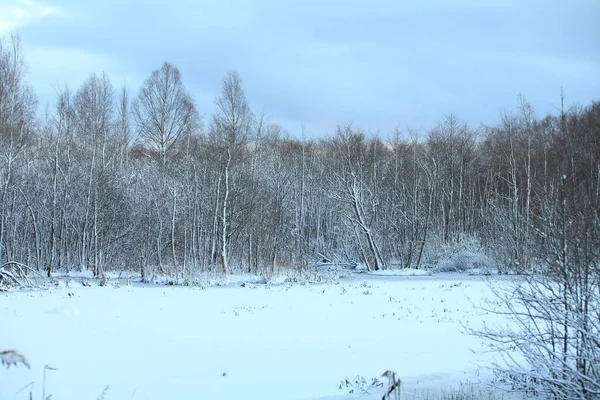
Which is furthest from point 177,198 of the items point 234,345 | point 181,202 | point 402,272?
point 234,345

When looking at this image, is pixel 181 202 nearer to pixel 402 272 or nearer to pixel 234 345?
pixel 402 272

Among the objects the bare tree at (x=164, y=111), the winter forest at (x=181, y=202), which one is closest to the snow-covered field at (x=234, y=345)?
the winter forest at (x=181, y=202)

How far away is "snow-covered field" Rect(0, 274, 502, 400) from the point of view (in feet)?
25.9

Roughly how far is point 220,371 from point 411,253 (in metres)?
24.1

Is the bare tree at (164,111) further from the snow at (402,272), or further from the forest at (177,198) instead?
the snow at (402,272)

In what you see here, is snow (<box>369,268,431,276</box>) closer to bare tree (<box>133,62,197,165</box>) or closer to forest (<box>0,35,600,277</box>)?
forest (<box>0,35,600,277</box>)

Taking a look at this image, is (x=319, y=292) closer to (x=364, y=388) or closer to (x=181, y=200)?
(x=364, y=388)

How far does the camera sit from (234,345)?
33.9 ft

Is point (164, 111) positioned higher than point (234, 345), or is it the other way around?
point (164, 111)

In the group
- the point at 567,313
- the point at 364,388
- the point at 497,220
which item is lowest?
the point at 364,388

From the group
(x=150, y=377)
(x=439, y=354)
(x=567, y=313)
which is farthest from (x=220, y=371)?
(x=567, y=313)

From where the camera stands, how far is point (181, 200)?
1262 inches

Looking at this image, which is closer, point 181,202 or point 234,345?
point 234,345

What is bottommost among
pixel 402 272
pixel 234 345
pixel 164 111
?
pixel 234 345
